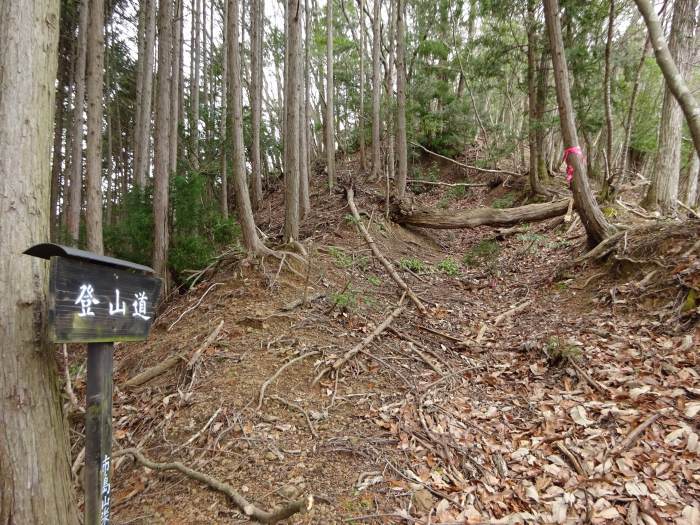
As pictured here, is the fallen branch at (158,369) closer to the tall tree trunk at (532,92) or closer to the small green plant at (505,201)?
the tall tree trunk at (532,92)

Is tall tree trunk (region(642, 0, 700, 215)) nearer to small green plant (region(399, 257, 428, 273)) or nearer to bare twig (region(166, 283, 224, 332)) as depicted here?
small green plant (region(399, 257, 428, 273))

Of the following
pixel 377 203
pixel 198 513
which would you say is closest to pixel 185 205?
pixel 377 203

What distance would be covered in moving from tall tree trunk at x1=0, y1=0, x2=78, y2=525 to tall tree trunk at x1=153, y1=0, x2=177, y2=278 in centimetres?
542

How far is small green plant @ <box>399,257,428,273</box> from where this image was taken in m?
7.42

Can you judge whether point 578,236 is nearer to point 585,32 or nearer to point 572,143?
point 572,143

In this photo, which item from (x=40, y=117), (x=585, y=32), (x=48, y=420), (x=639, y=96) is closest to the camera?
(x=48, y=420)

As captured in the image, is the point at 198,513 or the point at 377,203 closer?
the point at 198,513

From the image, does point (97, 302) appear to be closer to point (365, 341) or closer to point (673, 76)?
point (365, 341)

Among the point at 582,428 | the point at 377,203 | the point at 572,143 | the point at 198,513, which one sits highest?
the point at 572,143

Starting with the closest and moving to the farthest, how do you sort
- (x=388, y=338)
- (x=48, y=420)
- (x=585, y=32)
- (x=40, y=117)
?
(x=48, y=420), (x=40, y=117), (x=388, y=338), (x=585, y=32)

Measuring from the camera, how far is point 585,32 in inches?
338

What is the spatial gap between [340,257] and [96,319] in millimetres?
5623

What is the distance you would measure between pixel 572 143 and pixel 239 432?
20.3 feet

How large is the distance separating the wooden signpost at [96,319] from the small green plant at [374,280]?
4.80 meters
